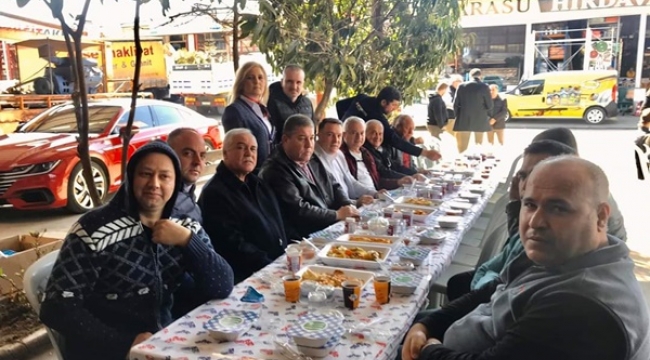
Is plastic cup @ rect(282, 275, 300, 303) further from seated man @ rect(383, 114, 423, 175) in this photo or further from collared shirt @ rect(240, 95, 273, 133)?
seated man @ rect(383, 114, 423, 175)

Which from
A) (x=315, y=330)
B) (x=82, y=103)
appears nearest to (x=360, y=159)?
(x=82, y=103)

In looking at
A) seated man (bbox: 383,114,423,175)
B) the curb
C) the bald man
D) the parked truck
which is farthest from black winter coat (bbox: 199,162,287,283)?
the parked truck

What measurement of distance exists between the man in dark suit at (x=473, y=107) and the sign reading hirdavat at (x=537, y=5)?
838 centimetres

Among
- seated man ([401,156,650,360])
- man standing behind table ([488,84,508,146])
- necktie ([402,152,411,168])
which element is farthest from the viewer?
man standing behind table ([488,84,508,146])

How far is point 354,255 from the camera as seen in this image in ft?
8.68

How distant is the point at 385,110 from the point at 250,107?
6.04 feet

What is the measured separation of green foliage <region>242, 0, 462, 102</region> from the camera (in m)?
4.65

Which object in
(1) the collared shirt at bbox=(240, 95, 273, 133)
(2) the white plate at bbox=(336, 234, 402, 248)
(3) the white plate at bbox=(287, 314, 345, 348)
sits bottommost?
(2) the white plate at bbox=(336, 234, 402, 248)

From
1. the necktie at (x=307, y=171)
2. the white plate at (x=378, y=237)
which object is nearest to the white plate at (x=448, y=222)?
the white plate at (x=378, y=237)

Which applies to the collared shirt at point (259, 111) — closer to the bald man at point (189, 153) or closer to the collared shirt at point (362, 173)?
the collared shirt at point (362, 173)

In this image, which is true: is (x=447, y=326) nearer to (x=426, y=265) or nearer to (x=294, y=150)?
(x=426, y=265)

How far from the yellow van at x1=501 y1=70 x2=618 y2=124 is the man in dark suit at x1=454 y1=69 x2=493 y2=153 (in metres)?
6.30

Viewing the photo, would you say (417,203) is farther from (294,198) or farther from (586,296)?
(586,296)

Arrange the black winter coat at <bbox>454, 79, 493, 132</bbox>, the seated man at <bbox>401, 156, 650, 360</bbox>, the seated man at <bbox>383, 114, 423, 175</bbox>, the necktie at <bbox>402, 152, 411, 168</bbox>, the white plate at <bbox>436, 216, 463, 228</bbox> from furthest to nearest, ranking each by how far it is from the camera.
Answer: the black winter coat at <bbox>454, 79, 493, 132</bbox> → the necktie at <bbox>402, 152, 411, 168</bbox> → the seated man at <bbox>383, 114, 423, 175</bbox> → the white plate at <bbox>436, 216, 463, 228</bbox> → the seated man at <bbox>401, 156, 650, 360</bbox>
